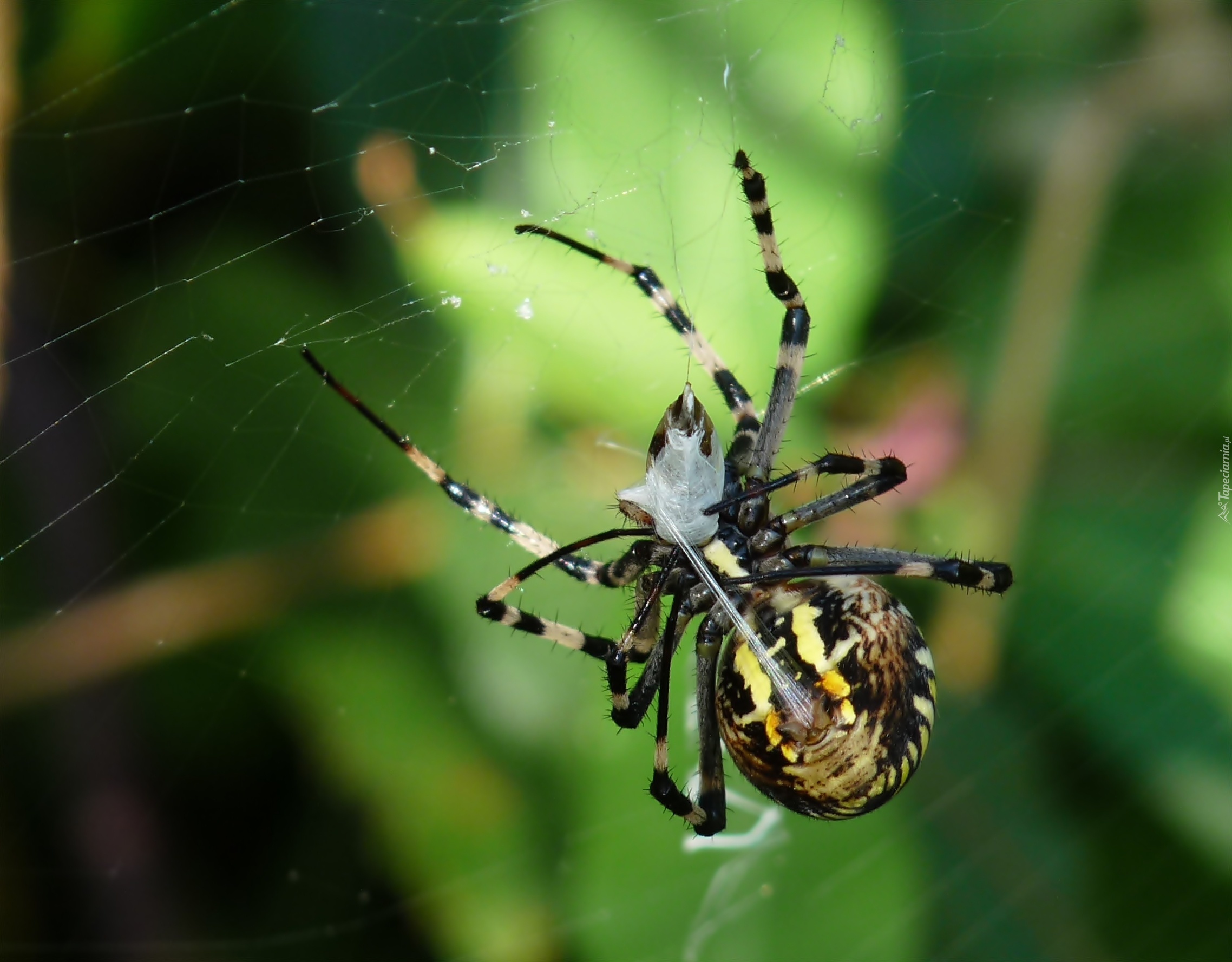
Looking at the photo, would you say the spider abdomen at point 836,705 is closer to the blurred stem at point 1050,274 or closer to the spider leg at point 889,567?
the spider leg at point 889,567

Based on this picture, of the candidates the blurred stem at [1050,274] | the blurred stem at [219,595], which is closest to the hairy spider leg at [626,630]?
the blurred stem at [219,595]

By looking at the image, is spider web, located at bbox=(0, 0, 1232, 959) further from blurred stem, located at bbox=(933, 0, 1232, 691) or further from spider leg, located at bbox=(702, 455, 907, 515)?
spider leg, located at bbox=(702, 455, 907, 515)

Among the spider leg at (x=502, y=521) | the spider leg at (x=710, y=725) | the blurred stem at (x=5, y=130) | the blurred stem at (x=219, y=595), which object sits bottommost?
the spider leg at (x=710, y=725)

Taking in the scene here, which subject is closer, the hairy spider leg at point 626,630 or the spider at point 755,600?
the spider at point 755,600

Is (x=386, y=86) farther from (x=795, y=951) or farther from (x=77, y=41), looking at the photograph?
(x=795, y=951)

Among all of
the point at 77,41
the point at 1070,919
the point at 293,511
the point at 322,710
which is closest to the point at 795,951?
the point at 1070,919

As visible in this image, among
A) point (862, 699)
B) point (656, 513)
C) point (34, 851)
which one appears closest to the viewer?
point (862, 699)

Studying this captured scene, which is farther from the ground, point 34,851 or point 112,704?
point 112,704

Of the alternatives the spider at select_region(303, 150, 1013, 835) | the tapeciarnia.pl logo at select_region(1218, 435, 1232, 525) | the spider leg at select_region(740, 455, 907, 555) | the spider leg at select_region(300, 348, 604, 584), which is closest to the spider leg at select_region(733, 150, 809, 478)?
the spider at select_region(303, 150, 1013, 835)
